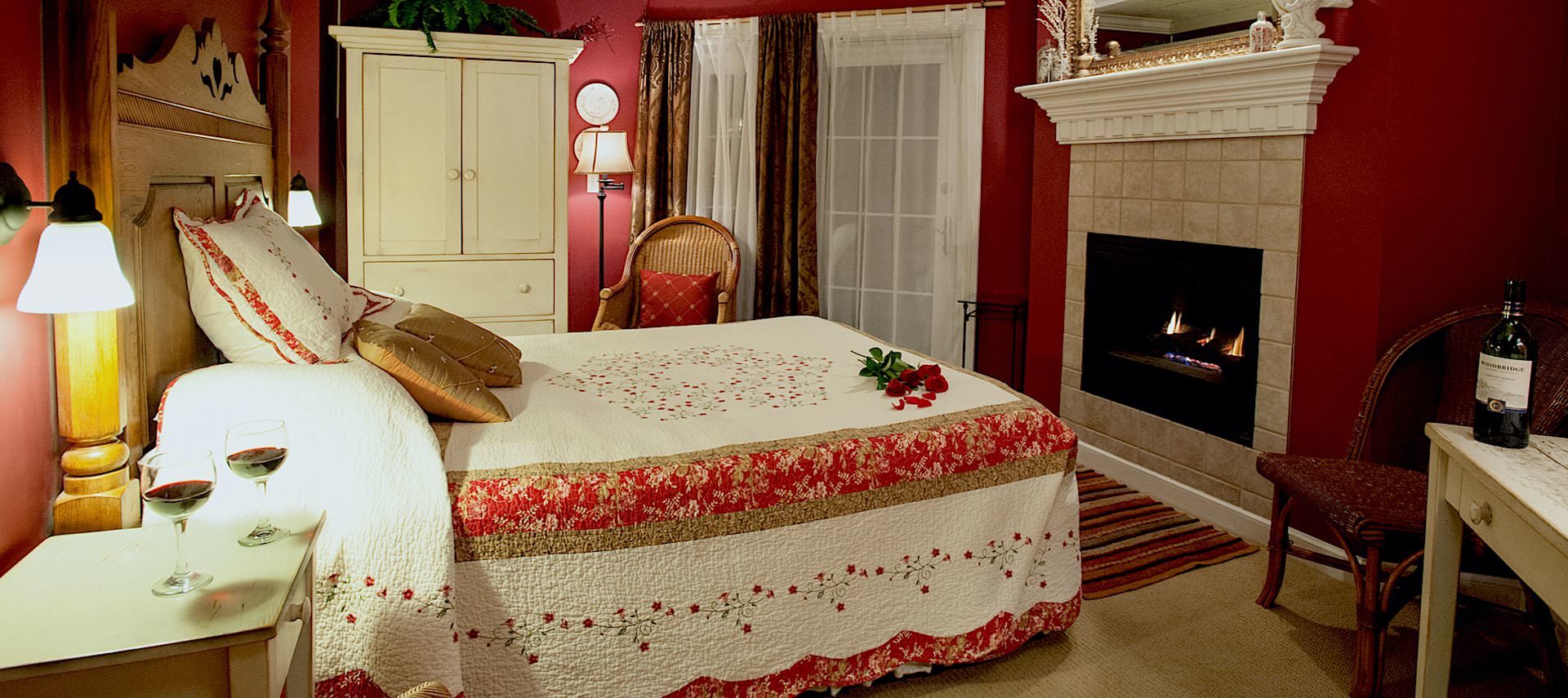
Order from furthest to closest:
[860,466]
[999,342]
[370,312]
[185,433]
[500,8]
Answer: [999,342] < [500,8] < [370,312] < [860,466] < [185,433]

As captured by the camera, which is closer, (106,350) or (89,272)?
(89,272)

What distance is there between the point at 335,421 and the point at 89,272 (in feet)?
1.81

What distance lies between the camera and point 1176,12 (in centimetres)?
380

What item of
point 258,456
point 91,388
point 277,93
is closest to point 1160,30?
point 277,93

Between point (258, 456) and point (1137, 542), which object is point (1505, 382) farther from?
point (258, 456)

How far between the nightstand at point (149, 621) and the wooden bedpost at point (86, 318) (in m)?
0.15

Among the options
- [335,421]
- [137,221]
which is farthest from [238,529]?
[137,221]

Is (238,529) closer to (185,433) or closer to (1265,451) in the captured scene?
(185,433)

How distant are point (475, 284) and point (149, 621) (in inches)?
135

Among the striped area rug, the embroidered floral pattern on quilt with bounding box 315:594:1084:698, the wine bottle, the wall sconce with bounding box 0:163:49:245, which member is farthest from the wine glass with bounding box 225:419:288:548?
the striped area rug

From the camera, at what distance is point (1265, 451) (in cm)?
357

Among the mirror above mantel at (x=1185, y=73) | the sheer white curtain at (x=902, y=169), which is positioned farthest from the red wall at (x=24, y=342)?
the sheer white curtain at (x=902, y=169)

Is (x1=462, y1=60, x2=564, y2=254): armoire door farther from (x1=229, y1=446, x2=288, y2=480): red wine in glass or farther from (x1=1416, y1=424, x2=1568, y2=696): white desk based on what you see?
(x1=1416, y1=424, x2=1568, y2=696): white desk

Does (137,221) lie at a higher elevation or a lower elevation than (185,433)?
higher
